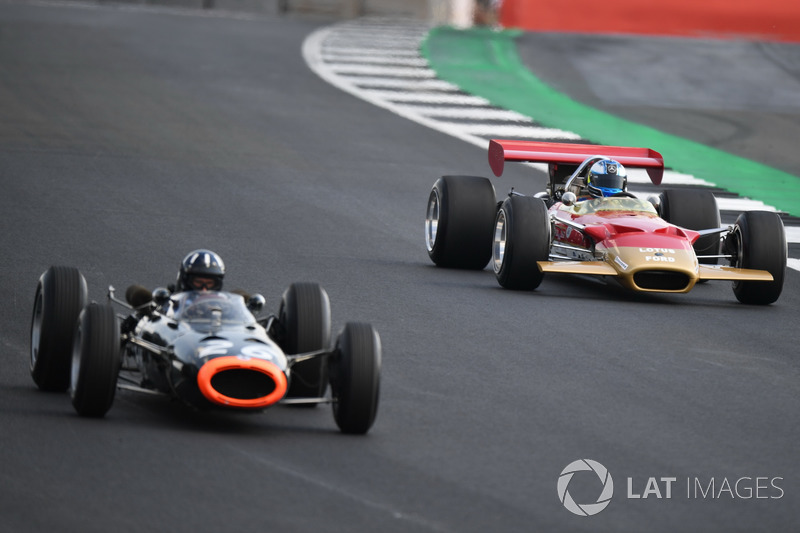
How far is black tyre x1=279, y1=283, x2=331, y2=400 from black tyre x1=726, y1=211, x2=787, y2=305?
5383 millimetres

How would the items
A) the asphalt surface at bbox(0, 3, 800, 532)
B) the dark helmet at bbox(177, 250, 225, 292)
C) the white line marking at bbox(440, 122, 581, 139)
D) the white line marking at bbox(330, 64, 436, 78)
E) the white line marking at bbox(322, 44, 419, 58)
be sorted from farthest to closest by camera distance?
the white line marking at bbox(322, 44, 419, 58) < the white line marking at bbox(330, 64, 436, 78) < the white line marking at bbox(440, 122, 581, 139) < the dark helmet at bbox(177, 250, 225, 292) < the asphalt surface at bbox(0, 3, 800, 532)

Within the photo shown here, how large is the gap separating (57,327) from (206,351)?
1.13 metres

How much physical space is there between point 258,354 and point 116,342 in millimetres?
752

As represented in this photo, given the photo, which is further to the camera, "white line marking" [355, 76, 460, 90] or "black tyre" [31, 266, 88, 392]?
"white line marking" [355, 76, 460, 90]

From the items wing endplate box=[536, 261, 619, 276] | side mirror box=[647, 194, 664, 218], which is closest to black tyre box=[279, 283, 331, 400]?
wing endplate box=[536, 261, 619, 276]

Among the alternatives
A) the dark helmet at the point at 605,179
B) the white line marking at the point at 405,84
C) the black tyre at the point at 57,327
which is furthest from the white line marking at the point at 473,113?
the black tyre at the point at 57,327

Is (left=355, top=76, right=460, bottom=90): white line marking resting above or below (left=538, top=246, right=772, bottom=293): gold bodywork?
below

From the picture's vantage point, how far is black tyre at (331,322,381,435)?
768cm

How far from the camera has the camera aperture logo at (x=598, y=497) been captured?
22.8 ft

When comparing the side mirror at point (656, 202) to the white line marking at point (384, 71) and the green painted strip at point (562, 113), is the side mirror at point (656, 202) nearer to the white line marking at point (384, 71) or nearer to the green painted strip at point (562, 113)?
the green painted strip at point (562, 113)

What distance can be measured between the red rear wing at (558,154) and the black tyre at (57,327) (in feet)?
20.8

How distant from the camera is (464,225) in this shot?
13633 millimetres
